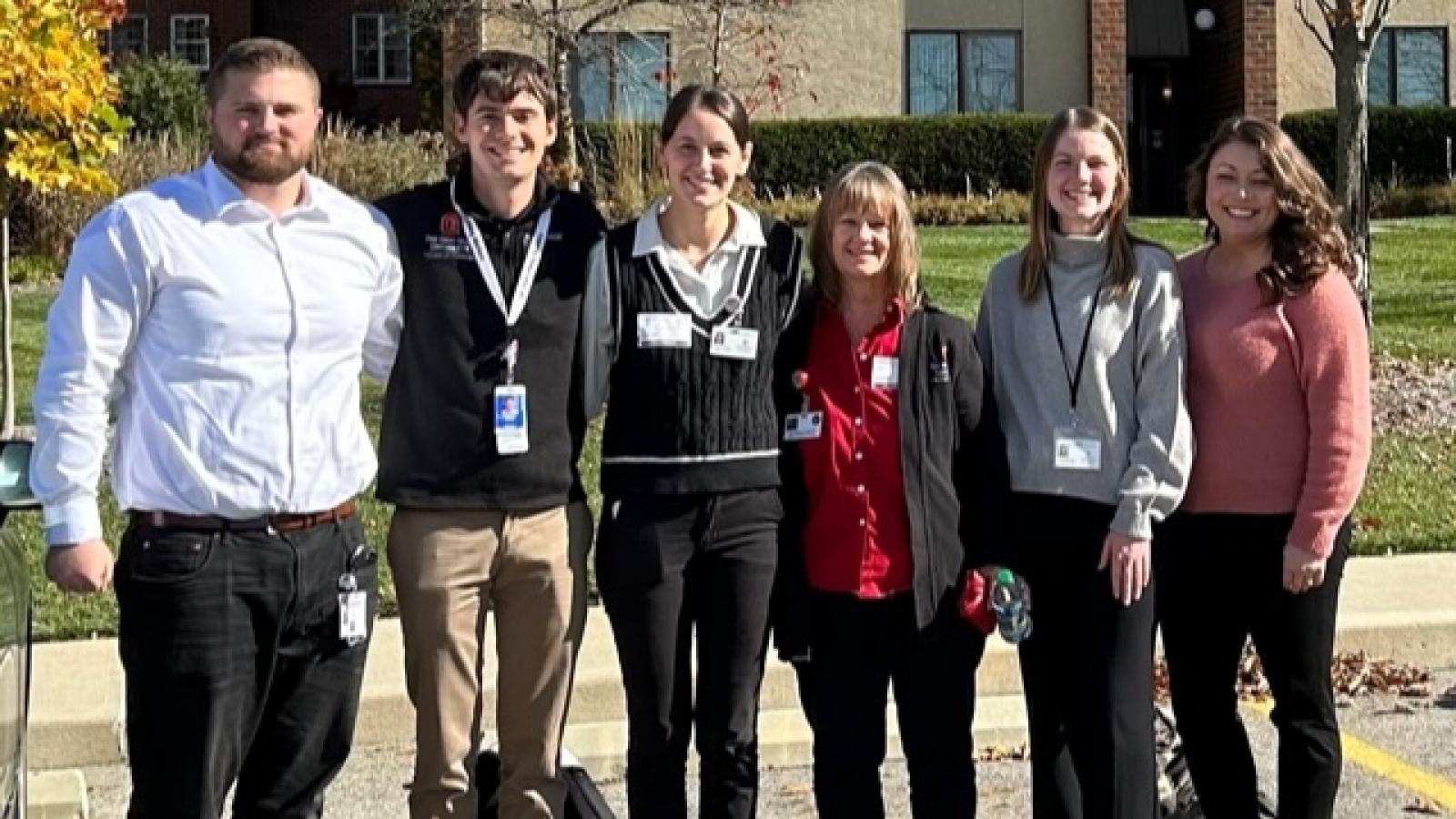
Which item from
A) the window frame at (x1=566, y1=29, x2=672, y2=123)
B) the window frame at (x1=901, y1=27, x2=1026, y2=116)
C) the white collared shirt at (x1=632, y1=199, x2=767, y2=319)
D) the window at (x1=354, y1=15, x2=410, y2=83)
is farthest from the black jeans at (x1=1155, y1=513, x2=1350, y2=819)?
the window at (x1=354, y1=15, x2=410, y2=83)

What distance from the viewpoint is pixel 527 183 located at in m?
4.65

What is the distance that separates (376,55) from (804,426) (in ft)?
102

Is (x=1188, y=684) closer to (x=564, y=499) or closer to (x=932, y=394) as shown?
(x=932, y=394)

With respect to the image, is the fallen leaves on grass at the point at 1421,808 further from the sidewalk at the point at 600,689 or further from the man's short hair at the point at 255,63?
the man's short hair at the point at 255,63

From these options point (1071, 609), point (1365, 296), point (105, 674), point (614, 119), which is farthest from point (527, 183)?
point (614, 119)

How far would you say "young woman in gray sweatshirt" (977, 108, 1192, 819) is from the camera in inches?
180

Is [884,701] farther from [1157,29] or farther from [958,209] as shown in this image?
[1157,29]

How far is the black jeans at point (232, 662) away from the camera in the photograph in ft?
13.0

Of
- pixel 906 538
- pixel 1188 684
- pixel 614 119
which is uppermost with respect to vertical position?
pixel 614 119

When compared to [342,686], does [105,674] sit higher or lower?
lower

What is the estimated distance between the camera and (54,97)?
851cm

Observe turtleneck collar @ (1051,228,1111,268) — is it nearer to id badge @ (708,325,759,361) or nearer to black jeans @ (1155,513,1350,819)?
black jeans @ (1155,513,1350,819)

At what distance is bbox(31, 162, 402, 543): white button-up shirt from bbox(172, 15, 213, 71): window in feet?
106

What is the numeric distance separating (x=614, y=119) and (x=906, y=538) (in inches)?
749
